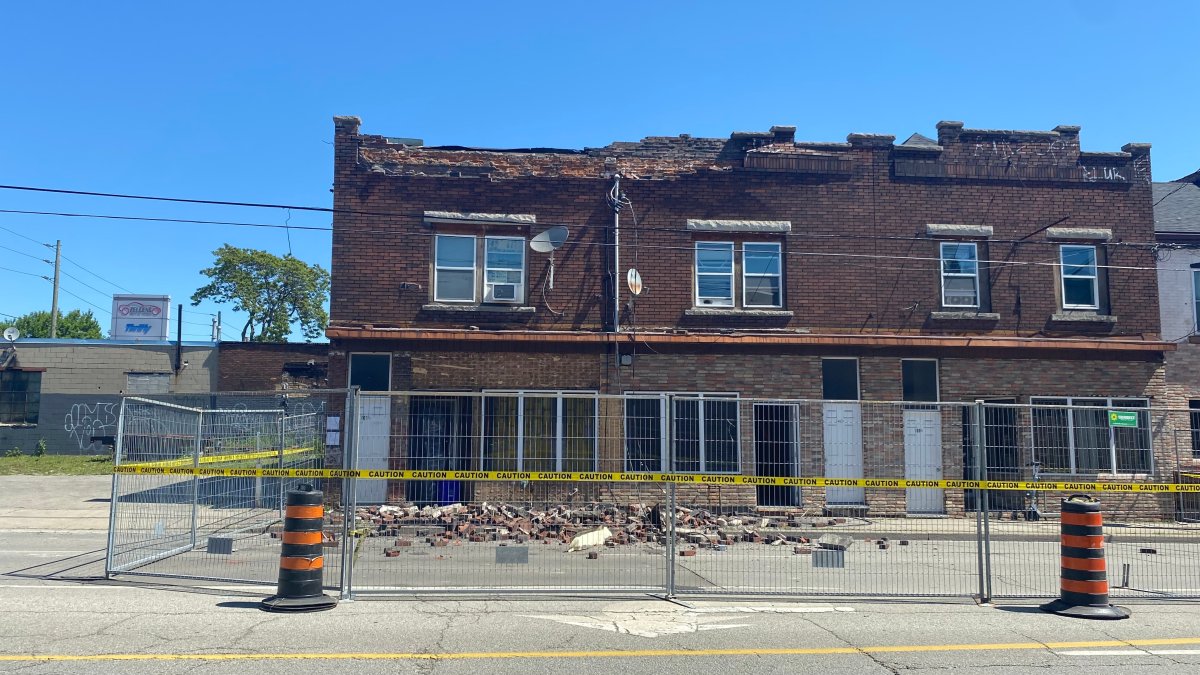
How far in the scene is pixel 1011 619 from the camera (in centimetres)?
802

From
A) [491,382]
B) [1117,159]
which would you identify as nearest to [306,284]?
[491,382]

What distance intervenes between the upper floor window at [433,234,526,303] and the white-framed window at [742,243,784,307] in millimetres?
4739

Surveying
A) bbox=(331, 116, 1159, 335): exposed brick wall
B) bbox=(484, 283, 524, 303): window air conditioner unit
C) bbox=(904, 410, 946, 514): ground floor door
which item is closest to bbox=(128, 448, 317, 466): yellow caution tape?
bbox=(331, 116, 1159, 335): exposed brick wall

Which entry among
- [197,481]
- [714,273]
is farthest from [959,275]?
[197,481]

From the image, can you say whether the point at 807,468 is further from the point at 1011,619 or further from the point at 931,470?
the point at 1011,619

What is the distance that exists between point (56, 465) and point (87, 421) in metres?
4.23

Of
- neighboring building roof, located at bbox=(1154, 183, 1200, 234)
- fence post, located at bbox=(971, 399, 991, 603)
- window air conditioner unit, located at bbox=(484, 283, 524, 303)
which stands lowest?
fence post, located at bbox=(971, 399, 991, 603)

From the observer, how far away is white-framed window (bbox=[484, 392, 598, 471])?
9.04 meters

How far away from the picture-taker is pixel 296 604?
776 centimetres

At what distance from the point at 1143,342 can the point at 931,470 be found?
38.7ft

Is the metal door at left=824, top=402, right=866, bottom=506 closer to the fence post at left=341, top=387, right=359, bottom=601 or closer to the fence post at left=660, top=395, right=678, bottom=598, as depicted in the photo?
the fence post at left=660, top=395, right=678, bottom=598

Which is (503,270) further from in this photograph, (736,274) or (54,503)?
(54,503)

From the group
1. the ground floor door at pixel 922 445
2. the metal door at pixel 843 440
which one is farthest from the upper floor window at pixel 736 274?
the metal door at pixel 843 440

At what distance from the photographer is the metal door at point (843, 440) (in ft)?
31.4
